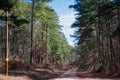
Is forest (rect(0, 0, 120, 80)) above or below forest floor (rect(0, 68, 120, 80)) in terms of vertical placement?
above

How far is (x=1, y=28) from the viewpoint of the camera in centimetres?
6962

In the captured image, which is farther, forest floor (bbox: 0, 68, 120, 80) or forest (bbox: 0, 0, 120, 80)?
forest (bbox: 0, 0, 120, 80)

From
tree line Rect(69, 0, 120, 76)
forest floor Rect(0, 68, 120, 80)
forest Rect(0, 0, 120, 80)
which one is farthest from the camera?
tree line Rect(69, 0, 120, 76)

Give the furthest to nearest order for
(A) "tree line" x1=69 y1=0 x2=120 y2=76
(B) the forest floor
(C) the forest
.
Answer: (A) "tree line" x1=69 y1=0 x2=120 y2=76, (C) the forest, (B) the forest floor

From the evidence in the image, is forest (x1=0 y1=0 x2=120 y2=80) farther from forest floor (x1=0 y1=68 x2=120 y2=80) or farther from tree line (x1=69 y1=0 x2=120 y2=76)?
forest floor (x1=0 y1=68 x2=120 y2=80)

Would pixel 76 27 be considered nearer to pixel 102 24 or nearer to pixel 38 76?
pixel 102 24

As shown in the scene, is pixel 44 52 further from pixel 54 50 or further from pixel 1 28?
pixel 54 50

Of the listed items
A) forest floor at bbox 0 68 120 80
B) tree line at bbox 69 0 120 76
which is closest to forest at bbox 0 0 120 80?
tree line at bbox 69 0 120 76

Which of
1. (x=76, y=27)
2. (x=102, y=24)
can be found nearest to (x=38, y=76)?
(x=102, y=24)

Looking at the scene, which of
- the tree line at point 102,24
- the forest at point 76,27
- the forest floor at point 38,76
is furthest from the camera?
the tree line at point 102,24

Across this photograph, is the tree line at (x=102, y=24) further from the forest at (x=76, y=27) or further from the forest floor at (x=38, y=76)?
the forest floor at (x=38, y=76)

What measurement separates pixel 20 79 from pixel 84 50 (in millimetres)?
53210

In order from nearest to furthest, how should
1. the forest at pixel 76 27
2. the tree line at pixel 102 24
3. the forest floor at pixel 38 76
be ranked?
the forest floor at pixel 38 76 → the forest at pixel 76 27 → the tree line at pixel 102 24

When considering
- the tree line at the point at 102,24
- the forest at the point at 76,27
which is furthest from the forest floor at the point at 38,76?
the tree line at the point at 102,24
